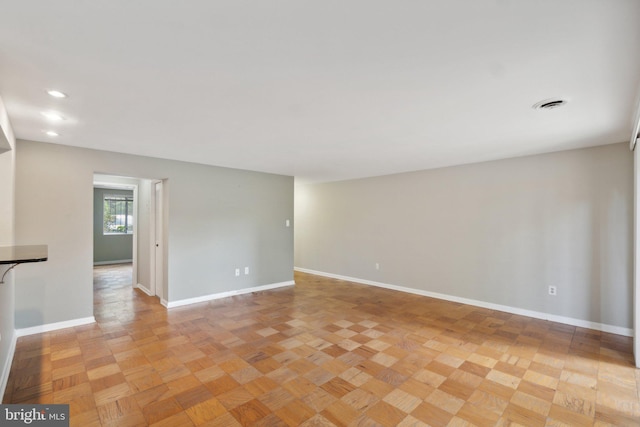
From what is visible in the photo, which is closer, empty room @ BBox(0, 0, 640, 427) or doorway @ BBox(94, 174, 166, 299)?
empty room @ BBox(0, 0, 640, 427)

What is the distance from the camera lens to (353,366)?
9.03 feet

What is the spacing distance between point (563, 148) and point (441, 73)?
9.91 feet

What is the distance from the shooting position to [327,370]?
268 cm

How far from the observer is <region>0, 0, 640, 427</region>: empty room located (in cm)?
155

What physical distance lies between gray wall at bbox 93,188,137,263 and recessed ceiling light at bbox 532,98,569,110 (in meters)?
10.2

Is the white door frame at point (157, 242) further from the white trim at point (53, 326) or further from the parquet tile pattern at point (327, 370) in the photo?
the white trim at point (53, 326)

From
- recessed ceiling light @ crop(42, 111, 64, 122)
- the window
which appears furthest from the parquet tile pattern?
the window

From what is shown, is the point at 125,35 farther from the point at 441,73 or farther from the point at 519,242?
the point at 519,242

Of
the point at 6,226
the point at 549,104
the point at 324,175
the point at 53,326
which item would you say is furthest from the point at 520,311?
the point at 6,226

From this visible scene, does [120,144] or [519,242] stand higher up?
[120,144]

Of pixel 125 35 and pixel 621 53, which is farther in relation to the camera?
pixel 621 53

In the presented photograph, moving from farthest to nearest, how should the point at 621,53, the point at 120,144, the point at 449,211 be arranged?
1. the point at 449,211
2. the point at 120,144
3. the point at 621,53

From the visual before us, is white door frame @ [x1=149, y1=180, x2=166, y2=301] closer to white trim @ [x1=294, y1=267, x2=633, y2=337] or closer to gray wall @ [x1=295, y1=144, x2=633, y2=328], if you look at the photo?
gray wall @ [x1=295, y1=144, x2=633, y2=328]

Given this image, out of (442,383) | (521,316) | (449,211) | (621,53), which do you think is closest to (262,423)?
(442,383)
